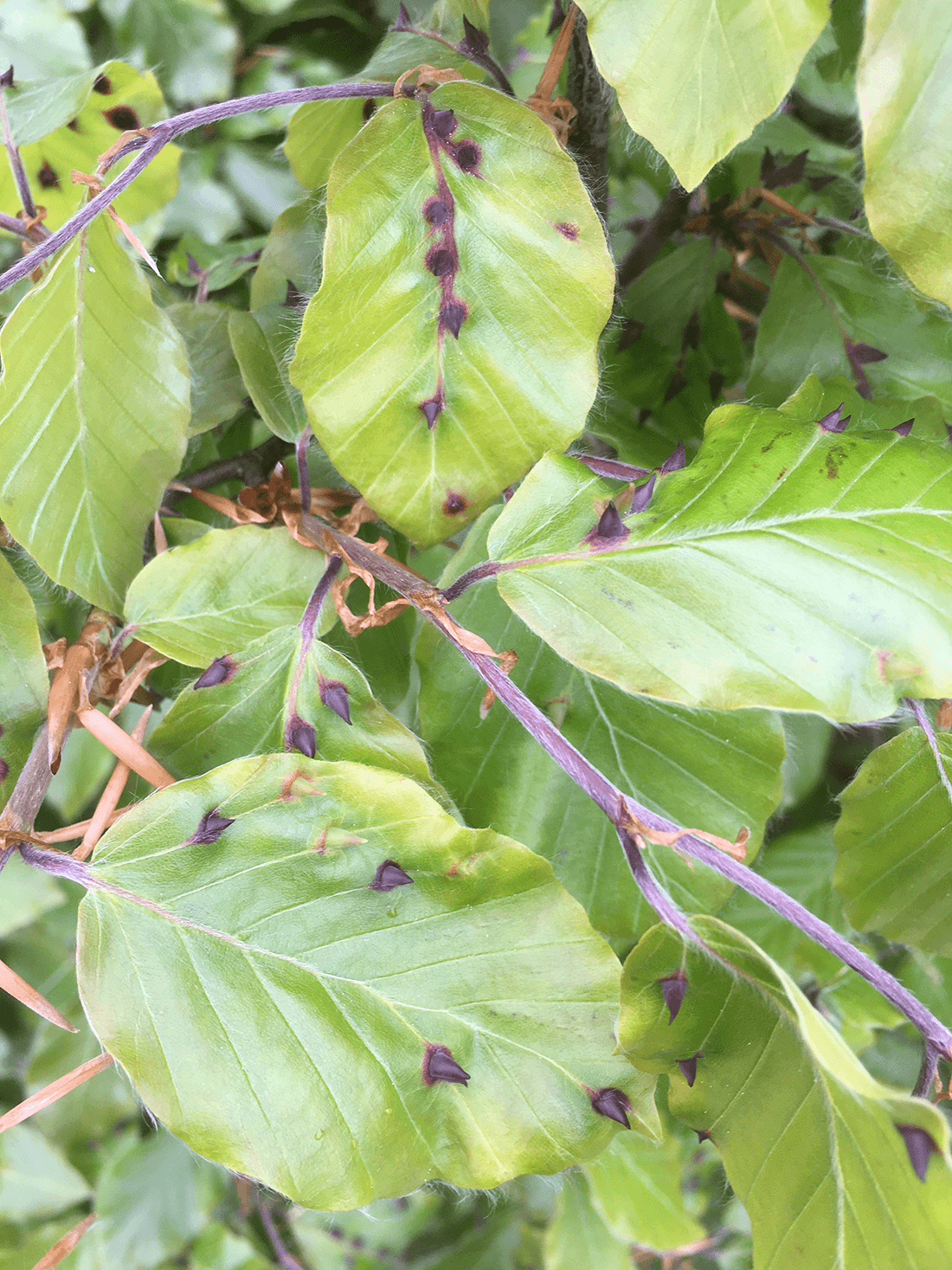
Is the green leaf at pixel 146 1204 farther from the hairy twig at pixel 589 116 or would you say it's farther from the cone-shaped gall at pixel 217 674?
the hairy twig at pixel 589 116

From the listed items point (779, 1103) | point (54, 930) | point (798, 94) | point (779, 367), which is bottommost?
point (54, 930)

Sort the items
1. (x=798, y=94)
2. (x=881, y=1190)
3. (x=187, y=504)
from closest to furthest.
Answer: (x=881, y=1190)
(x=187, y=504)
(x=798, y=94)

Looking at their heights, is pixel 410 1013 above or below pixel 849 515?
below

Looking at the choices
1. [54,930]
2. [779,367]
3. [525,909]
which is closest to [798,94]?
[779,367]

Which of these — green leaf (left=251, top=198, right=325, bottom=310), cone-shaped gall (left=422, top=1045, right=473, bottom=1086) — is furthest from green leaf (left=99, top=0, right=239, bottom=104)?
cone-shaped gall (left=422, top=1045, right=473, bottom=1086)

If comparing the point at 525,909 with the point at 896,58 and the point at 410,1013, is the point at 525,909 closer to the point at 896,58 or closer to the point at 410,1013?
the point at 410,1013

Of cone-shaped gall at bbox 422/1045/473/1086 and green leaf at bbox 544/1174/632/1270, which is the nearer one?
cone-shaped gall at bbox 422/1045/473/1086

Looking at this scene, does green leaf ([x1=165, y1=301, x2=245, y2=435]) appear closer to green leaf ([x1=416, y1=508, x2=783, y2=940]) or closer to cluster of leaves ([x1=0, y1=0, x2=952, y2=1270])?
cluster of leaves ([x1=0, y1=0, x2=952, y2=1270])
